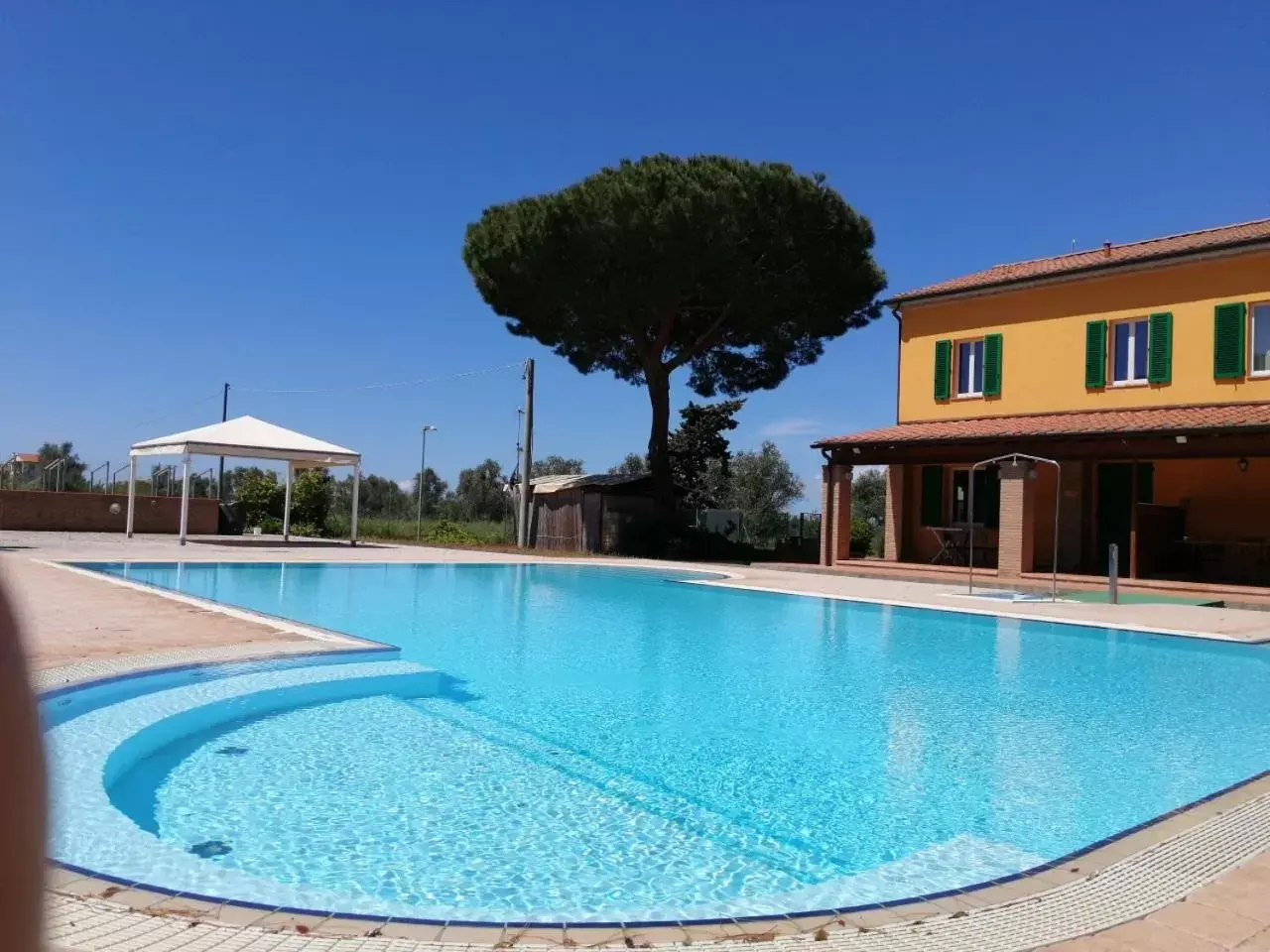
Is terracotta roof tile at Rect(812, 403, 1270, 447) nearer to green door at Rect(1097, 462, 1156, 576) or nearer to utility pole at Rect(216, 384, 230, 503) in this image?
green door at Rect(1097, 462, 1156, 576)

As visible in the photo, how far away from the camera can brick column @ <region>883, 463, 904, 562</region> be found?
816 inches

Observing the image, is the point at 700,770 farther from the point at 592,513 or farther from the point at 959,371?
the point at 592,513

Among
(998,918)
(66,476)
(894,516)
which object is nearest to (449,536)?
(66,476)

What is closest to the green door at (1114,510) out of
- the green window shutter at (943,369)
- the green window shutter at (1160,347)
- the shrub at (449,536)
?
the green window shutter at (1160,347)

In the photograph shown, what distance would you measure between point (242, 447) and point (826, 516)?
544 inches

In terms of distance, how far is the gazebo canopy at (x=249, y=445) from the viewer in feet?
74.2

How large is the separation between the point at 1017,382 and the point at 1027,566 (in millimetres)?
4321

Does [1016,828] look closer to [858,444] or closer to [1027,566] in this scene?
[1027,566]

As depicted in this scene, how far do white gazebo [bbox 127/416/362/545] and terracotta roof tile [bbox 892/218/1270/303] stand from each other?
566 inches

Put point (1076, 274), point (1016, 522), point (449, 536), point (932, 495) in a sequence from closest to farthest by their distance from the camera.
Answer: point (1016, 522) < point (1076, 274) < point (932, 495) < point (449, 536)

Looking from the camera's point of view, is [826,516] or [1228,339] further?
[826,516]

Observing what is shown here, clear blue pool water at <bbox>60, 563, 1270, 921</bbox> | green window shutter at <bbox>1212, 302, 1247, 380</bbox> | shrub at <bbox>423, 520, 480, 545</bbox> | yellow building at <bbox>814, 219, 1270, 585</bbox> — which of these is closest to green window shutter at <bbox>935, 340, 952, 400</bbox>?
A: yellow building at <bbox>814, 219, 1270, 585</bbox>

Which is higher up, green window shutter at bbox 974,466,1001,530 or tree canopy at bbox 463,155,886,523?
tree canopy at bbox 463,155,886,523

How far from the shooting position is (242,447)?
2289 centimetres
